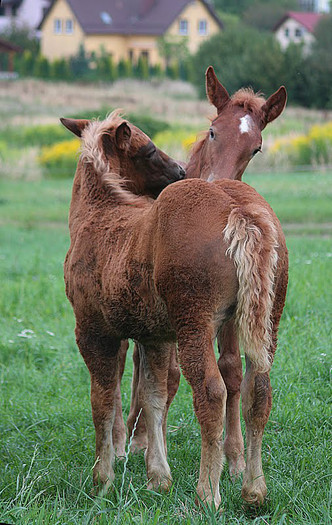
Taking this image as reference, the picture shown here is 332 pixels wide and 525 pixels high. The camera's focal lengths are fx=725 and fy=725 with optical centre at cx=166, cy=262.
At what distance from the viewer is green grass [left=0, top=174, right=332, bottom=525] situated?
3.26 meters

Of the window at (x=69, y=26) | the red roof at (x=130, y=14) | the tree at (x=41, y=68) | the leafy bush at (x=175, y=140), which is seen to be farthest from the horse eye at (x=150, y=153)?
the window at (x=69, y=26)

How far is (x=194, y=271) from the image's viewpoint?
301 centimetres

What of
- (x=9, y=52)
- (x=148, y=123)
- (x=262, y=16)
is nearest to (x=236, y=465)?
(x=148, y=123)

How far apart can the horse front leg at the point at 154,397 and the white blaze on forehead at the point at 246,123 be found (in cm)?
148

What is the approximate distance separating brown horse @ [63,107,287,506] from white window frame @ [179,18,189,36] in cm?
2489

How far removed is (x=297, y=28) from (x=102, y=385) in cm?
1995

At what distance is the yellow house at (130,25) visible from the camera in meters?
27.1

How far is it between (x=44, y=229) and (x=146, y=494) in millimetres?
9707

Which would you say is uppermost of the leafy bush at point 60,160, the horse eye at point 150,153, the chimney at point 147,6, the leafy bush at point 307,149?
the chimney at point 147,6

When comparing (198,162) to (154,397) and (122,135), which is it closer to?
(122,135)

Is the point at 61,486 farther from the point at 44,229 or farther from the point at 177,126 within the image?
the point at 177,126

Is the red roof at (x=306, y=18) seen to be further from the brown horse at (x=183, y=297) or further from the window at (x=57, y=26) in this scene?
the brown horse at (x=183, y=297)

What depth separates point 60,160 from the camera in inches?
794

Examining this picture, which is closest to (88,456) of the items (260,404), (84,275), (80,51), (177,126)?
(84,275)
